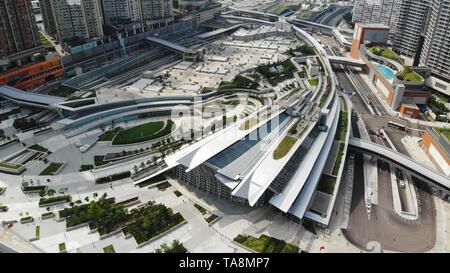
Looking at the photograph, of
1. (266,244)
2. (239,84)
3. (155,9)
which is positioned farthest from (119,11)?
(266,244)

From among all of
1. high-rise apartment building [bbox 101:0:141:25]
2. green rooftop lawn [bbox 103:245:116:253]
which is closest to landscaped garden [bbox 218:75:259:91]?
green rooftop lawn [bbox 103:245:116:253]

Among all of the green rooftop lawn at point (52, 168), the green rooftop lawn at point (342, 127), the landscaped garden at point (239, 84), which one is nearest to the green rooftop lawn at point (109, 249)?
the green rooftop lawn at point (52, 168)

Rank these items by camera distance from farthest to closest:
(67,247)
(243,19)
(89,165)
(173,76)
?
(243,19)
(173,76)
(89,165)
(67,247)

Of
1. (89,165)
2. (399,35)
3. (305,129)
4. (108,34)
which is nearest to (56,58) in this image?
(108,34)

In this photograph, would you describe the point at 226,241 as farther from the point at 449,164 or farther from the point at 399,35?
the point at 399,35

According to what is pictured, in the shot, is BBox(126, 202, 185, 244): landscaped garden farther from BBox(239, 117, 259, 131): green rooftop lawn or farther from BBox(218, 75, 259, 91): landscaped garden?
BBox(218, 75, 259, 91): landscaped garden

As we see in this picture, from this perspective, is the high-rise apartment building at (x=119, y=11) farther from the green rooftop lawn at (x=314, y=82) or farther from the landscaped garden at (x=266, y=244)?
the landscaped garden at (x=266, y=244)
